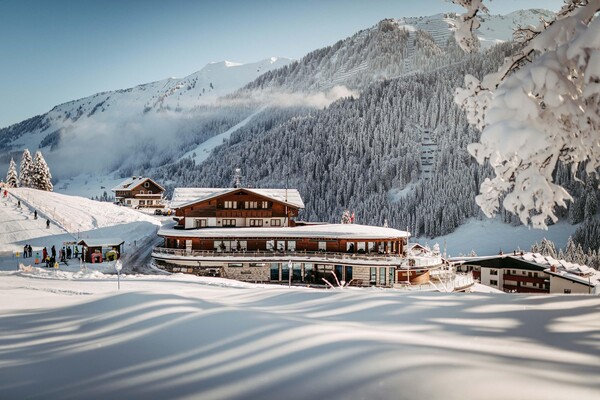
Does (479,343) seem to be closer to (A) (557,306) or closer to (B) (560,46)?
(A) (557,306)

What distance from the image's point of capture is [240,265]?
120ft

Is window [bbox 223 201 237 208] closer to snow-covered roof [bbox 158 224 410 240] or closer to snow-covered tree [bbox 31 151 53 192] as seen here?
snow-covered roof [bbox 158 224 410 240]

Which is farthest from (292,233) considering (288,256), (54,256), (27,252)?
(27,252)

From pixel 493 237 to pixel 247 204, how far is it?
100 meters

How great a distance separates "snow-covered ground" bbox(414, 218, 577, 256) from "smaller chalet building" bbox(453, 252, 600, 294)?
4298 centimetres

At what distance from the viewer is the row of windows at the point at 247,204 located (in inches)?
1636

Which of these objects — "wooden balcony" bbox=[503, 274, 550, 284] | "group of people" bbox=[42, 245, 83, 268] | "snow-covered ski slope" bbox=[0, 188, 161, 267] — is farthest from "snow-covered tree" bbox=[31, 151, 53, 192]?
"wooden balcony" bbox=[503, 274, 550, 284]

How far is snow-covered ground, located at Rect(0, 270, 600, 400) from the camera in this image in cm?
362

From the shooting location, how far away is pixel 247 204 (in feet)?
138

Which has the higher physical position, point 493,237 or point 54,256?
point 54,256

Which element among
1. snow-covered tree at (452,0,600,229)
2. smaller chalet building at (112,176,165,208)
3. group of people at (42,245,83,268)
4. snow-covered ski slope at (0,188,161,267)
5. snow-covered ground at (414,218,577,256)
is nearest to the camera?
snow-covered tree at (452,0,600,229)

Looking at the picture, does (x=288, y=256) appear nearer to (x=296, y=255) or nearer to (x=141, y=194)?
(x=296, y=255)

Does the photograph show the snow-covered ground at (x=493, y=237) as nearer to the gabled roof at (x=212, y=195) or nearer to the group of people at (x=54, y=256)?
the gabled roof at (x=212, y=195)

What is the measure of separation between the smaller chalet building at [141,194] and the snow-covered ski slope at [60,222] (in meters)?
25.1
